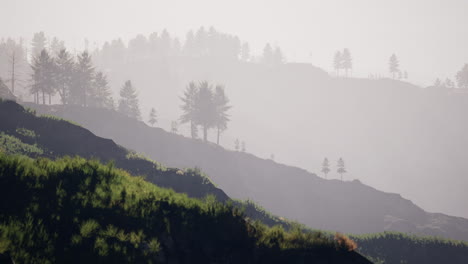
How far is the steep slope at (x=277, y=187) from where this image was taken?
58656mm

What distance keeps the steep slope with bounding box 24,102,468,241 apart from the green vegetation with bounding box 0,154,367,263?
4960 cm

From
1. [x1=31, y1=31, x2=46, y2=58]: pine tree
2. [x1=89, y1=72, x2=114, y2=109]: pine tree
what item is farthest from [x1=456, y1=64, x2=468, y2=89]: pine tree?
[x1=31, y1=31, x2=46, y2=58]: pine tree

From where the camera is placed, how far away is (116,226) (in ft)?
25.2

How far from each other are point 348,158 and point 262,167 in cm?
6593

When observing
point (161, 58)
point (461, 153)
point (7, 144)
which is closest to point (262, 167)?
point (7, 144)

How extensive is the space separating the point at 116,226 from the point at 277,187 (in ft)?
194

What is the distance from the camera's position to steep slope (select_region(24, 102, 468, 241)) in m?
58.7

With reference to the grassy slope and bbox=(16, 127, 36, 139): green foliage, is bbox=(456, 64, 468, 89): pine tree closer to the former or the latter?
the grassy slope

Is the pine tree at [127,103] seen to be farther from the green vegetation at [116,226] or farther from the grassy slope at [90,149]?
the green vegetation at [116,226]

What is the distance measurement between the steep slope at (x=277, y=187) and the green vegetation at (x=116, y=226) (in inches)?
1953

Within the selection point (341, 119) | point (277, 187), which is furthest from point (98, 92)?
point (341, 119)

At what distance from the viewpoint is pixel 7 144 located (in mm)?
22656

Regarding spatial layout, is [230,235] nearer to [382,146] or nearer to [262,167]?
[262,167]

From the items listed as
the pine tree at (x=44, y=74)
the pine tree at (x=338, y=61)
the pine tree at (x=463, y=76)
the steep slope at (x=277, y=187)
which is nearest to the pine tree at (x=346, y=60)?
the pine tree at (x=338, y=61)
